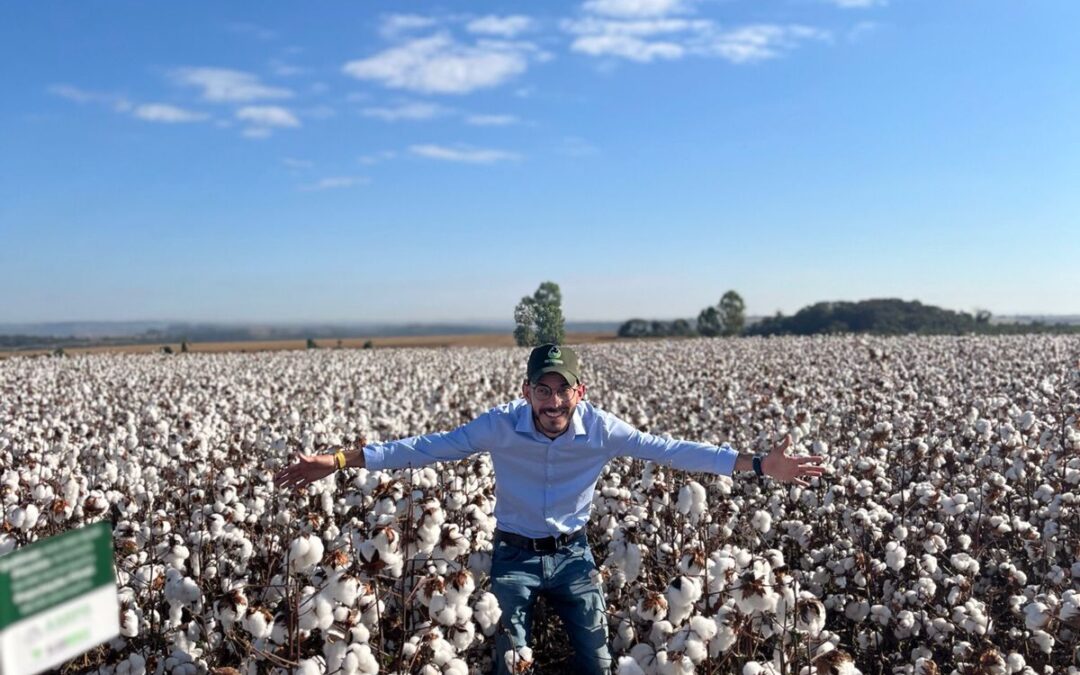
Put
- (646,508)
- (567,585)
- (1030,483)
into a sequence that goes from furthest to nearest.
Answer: (1030,483) < (646,508) < (567,585)

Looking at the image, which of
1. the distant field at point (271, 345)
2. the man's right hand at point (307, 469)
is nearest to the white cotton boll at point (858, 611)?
the man's right hand at point (307, 469)

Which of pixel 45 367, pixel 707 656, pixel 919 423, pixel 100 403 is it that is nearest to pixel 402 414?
pixel 100 403

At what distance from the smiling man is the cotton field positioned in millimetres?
201

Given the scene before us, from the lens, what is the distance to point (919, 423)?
10.2m

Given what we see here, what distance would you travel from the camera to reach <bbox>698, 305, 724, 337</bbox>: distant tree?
79250 millimetres

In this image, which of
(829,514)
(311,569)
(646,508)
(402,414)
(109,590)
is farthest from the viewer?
(402,414)

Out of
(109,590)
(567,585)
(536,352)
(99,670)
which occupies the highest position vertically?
(536,352)

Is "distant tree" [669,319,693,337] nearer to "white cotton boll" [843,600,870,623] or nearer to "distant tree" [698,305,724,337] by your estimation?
"distant tree" [698,305,724,337]

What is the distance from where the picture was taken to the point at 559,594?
185 inches

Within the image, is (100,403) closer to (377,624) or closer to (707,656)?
(377,624)

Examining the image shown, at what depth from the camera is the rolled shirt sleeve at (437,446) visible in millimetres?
4879

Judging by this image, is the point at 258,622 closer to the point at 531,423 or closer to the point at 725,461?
the point at 531,423

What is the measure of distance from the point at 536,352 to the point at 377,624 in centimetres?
181

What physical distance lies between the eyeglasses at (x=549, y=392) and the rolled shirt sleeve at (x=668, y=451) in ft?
1.19
